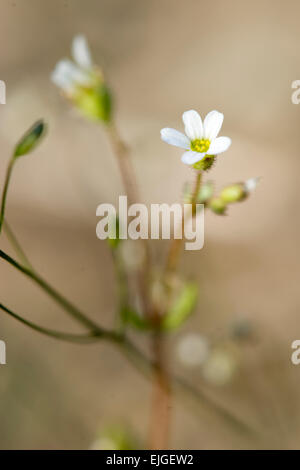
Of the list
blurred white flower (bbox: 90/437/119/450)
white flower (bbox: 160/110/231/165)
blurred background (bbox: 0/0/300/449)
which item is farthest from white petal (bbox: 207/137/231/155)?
blurred white flower (bbox: 90/437/119/450)

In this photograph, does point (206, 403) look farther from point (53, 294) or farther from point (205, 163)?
point (205, 163)

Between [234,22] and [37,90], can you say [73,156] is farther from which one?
[234,22]

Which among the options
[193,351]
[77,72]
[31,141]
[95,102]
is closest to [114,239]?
[31,141]

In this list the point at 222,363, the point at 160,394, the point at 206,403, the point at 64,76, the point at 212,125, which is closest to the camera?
the point at 212,125

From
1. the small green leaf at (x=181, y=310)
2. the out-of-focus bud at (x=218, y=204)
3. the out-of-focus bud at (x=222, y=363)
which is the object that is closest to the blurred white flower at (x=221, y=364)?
the out-of-focus bud at (x=222, y=363)

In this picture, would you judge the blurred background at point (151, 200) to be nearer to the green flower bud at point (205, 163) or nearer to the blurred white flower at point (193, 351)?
the blurred white flower at point (193, 351)
